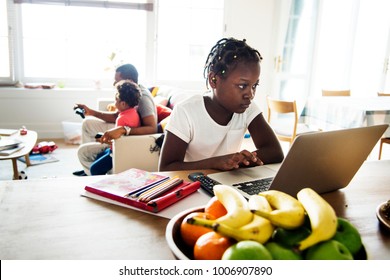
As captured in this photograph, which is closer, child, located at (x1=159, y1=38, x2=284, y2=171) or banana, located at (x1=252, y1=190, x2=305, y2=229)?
banana, located at (x1=252, y1=190, x2=305, y2=229)

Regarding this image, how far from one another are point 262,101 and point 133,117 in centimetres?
299

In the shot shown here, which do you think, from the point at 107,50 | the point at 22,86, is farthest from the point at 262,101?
the point at 22,86

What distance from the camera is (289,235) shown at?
1.59 ft

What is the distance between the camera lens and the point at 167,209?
2.76 feet

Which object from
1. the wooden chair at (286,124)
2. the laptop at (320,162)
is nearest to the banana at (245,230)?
the laptop at (320,162)

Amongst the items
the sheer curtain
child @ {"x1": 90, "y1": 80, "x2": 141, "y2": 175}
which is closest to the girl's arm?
child @ {"x1": 90, "y1": 80, "x2": 141, "y2": 175}

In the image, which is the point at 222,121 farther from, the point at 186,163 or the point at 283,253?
the point at 283,253

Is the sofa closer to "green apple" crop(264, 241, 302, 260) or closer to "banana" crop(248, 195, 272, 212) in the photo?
"banana" crop(248, 195, 272, 212)

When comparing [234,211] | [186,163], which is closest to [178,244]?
[234,211]

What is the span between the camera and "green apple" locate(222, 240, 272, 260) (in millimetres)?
442

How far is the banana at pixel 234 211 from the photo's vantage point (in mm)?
494

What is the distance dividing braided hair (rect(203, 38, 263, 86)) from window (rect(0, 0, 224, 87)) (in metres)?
3.37

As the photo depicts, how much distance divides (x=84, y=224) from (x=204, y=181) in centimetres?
37
